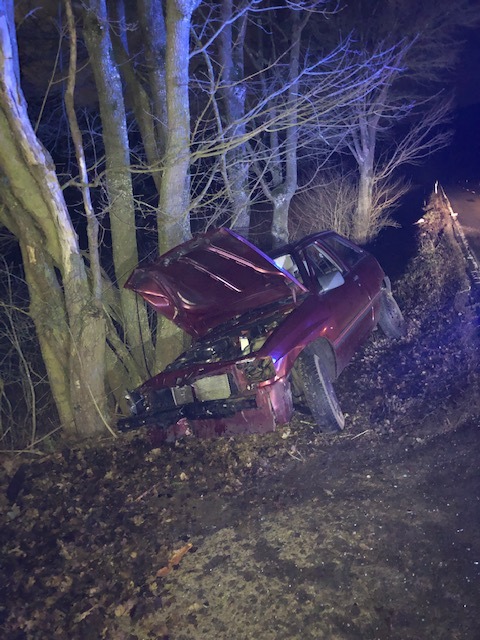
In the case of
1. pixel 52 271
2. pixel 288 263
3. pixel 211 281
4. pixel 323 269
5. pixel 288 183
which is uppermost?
pixel 288 183

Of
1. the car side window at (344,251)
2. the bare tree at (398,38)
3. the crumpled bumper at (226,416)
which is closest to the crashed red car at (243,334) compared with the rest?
the crumpled bumper at (226,416)

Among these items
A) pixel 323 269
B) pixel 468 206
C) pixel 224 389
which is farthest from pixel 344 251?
pixel 468 206

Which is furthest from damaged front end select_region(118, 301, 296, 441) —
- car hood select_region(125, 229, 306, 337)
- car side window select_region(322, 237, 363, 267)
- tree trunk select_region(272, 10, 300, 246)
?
tree trunk select_region(272, 10, 300, 246)

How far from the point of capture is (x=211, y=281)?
5418 mm

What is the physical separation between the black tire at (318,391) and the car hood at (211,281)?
2.27 ft

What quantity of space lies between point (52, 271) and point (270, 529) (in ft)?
12.5

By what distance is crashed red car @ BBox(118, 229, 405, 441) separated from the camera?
4641 millimetres

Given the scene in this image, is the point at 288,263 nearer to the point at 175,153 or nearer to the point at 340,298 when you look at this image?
the point at 340,298

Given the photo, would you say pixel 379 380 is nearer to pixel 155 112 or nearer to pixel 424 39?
pixel 155 112

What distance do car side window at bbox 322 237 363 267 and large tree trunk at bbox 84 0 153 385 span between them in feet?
8.38

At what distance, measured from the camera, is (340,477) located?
440 centimetres

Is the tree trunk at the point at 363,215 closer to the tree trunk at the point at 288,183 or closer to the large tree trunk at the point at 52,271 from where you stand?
the tree trunk at the point at 288,183

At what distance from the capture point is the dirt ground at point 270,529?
117 inches

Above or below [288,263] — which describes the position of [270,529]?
below
